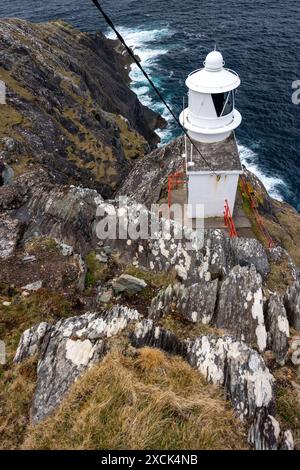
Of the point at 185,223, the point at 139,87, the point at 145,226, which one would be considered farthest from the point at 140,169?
the point at 139,87

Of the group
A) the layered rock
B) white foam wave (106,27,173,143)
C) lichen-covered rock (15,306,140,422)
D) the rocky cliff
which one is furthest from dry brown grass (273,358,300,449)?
white foam wave (106,27,173,143)

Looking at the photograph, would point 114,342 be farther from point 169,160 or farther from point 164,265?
point 169,160

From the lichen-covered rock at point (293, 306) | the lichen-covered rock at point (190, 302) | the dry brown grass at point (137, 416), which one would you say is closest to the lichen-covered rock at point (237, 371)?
the dry brown grass at point (137, 416)

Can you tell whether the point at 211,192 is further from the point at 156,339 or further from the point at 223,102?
the point at 156,339

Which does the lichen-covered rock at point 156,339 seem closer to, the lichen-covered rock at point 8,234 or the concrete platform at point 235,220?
the lichen-covered rock at point 8,234
